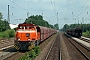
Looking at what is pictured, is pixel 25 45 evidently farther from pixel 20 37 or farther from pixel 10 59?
pixel 10 59

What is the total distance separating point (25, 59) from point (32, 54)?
3.51 meters

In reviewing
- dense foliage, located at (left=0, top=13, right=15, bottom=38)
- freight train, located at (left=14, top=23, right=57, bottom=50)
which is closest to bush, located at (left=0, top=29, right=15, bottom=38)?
dense foliage, located at (left=0, top=13, right=15, bottom=38)

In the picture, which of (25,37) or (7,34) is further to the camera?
(7,34)

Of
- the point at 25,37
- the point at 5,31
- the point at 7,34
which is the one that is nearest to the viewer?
the point at 25,37

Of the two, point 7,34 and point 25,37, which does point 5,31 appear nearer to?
point 7,34

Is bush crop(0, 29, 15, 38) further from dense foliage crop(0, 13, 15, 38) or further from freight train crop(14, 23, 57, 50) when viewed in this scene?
freight train crop(14, 23, 57, 50)

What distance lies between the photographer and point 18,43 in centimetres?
2111

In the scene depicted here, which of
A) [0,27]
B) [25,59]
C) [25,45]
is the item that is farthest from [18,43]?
[0,27]

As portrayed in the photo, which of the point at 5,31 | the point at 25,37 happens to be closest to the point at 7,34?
the point at 5,31

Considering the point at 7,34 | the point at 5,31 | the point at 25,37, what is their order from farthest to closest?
the point at 5,31 < the point at 7,34 < the point at 25,37

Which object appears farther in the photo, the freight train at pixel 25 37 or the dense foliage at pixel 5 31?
the dense foliage at pixel 5 31

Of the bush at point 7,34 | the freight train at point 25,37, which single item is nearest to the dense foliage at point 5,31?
the bush at point 7,34

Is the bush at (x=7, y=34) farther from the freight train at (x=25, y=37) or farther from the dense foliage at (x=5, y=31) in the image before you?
the freight train at (x=25, y=37)

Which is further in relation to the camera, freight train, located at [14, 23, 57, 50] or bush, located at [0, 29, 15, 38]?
bush, located at [0, 29, 15, 38]
